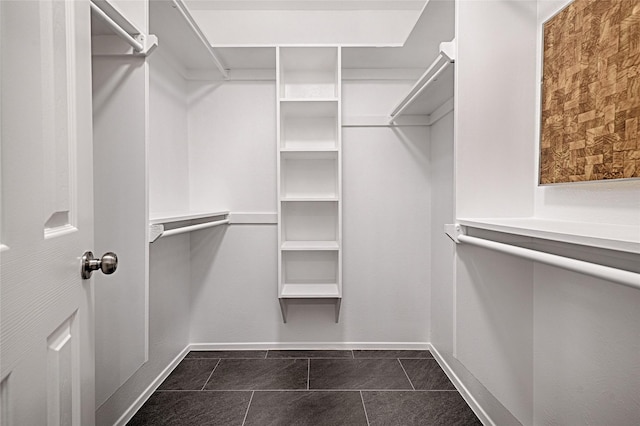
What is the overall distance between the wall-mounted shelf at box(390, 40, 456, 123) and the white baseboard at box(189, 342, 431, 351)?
4.96 feet

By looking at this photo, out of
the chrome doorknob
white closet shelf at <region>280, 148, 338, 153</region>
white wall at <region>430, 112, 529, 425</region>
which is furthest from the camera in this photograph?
white closet shelf at <region>280, 148, 338, 153</region>

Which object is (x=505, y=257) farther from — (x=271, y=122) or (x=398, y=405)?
(x=271, y=122)

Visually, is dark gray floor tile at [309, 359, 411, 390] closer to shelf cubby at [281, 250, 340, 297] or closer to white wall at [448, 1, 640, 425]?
shelf cubby at [281, 250, 340, 297]

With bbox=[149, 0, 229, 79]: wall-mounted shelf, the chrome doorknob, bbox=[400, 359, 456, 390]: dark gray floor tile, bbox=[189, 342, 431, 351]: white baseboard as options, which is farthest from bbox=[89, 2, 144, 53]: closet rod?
bbox=[400, 359, 456, 390]: dark gray floor tile

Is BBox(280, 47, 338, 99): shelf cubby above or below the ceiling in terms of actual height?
below

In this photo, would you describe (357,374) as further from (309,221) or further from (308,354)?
(309,221)

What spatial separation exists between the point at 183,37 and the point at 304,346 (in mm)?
2024

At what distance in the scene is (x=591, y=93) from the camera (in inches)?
46.0

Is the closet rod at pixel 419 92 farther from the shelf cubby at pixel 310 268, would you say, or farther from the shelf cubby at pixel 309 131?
the shelf cubby at pixel 310 268

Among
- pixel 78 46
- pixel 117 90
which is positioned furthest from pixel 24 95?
pixel 117 90

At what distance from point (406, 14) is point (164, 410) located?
2740 mm

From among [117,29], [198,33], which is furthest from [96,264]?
[198,33]

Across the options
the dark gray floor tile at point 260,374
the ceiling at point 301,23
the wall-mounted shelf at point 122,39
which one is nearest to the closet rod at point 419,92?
the ceiling at point 301,23

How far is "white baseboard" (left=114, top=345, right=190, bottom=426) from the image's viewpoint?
180 centimetres
